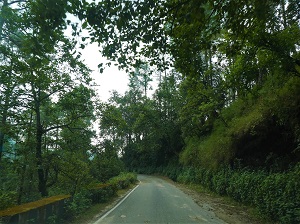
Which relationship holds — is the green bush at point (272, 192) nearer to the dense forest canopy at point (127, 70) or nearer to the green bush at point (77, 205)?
the dense forest canopy at point (127, 70)

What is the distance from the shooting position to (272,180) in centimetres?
900

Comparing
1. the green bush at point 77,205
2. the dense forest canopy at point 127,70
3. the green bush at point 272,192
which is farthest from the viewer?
the green bush at point 77,205

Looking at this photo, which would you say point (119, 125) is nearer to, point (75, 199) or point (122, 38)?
point (75, 199)

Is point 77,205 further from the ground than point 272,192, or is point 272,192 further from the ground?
point 77,205

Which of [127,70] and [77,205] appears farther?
[77,205]

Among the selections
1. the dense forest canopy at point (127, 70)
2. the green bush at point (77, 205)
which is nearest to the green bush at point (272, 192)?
the dense forest canopy at point (127, 70)

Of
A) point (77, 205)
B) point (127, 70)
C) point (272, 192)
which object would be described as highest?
point (127, 70)

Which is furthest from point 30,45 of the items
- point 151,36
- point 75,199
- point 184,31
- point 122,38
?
point 75,199

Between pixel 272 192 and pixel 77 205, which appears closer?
pixel 272 192

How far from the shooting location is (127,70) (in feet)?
23.8

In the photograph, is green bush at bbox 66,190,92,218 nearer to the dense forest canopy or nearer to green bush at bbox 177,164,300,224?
the dense forest canopy

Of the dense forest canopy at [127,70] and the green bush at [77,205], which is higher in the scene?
the dense forest canopy at [127,70]

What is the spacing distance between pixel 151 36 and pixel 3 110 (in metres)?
8.62

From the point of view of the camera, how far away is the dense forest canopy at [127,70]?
552 centimetres
